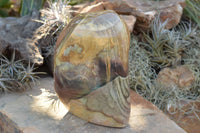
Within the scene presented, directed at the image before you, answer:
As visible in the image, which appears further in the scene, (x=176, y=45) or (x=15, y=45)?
(x=176, y=45)

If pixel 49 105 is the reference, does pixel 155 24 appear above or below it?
above

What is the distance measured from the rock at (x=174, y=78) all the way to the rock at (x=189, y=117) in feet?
0.59

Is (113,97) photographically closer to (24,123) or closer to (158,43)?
(24,123)

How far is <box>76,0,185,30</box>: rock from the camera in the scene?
219cm

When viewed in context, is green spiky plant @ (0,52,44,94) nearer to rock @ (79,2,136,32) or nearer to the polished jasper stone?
the polished jasper stone

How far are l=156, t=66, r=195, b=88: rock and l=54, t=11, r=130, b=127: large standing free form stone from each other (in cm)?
79

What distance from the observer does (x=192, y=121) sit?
6.45 feet

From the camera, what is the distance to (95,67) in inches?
50.2

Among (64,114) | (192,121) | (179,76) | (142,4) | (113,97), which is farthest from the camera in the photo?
(142,4)

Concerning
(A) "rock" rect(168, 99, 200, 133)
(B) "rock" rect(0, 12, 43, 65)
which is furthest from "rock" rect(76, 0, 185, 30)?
(A) "rock" rect(168, 99, 200, 133)

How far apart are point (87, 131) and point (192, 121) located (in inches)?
Answer: 39.3

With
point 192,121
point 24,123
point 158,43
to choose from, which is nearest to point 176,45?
point 158,43

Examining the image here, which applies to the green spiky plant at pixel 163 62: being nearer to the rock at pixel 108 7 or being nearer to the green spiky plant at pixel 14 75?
the rock at pixel 108 7

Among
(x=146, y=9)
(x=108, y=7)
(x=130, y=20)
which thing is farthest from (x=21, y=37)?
(x=146, y=9)
